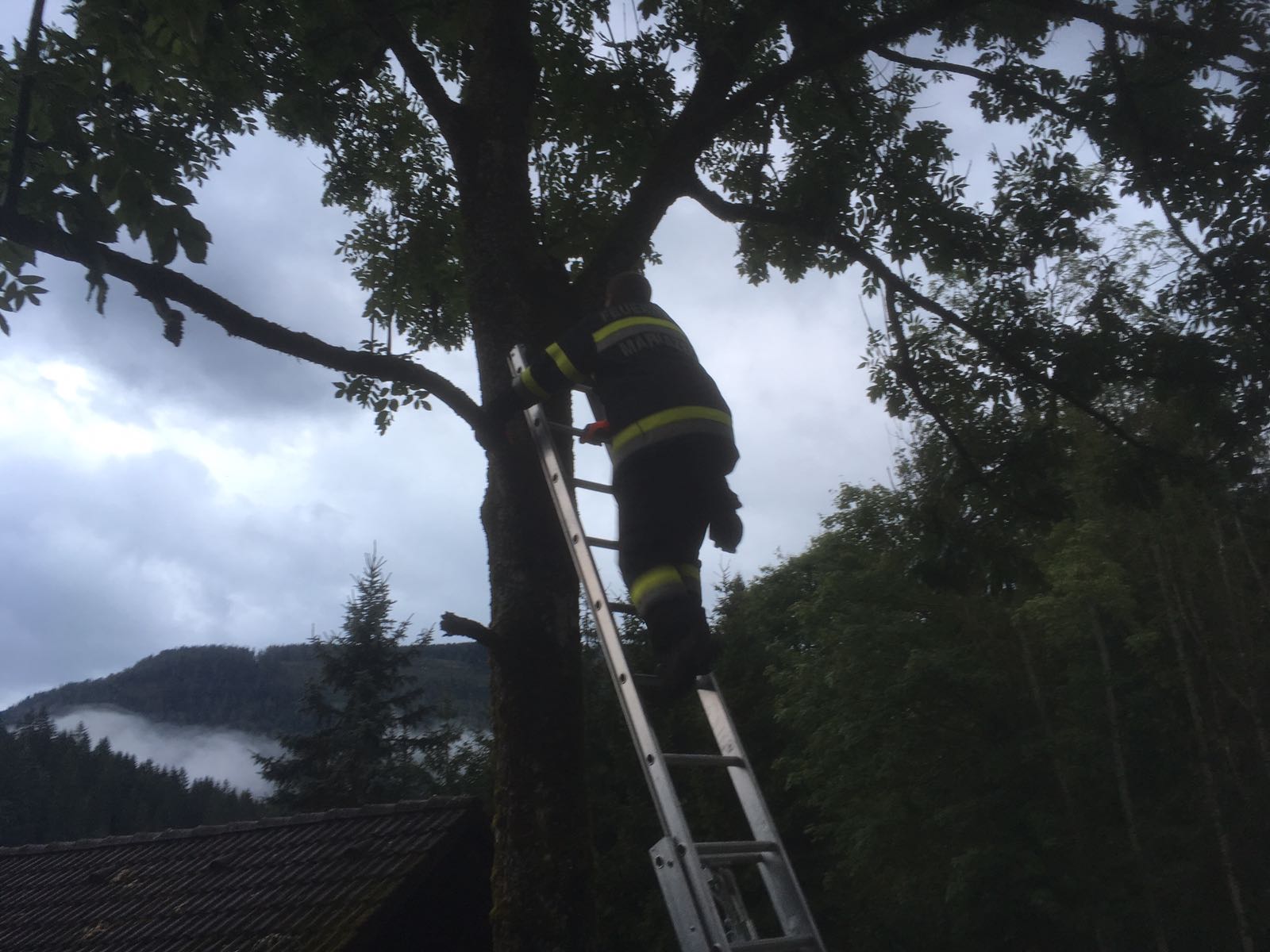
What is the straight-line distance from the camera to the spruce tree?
2764 centimetres

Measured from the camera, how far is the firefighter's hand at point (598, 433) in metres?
3.96

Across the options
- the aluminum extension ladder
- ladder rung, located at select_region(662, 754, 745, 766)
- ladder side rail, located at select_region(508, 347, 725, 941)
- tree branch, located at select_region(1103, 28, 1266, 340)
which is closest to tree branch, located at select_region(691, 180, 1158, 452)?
tree branch, located at select_region(1103, 28, 1266, 340)

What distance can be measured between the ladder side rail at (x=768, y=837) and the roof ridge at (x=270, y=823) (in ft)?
19.3

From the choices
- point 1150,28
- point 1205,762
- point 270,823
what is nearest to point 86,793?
point 270,823

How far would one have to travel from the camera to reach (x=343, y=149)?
25.5ft

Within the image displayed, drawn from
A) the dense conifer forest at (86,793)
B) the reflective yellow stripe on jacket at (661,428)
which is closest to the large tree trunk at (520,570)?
the reflective yellow stripe on jacket at (661,428)

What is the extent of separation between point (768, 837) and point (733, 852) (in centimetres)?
25

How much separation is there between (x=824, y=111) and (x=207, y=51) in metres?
4.24

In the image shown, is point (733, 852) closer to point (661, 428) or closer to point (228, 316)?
point (661, 428)

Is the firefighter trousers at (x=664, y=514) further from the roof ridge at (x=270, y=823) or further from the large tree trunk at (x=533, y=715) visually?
the roof ridge at (x=270, y=823)

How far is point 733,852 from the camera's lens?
9.87 feet

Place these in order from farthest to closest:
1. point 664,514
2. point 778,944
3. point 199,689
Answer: point 199,689, point 664,514, point 778,944

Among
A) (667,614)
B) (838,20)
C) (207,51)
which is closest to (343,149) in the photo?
(207,51)

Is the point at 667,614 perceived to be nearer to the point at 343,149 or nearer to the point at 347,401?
the point at 347,401
